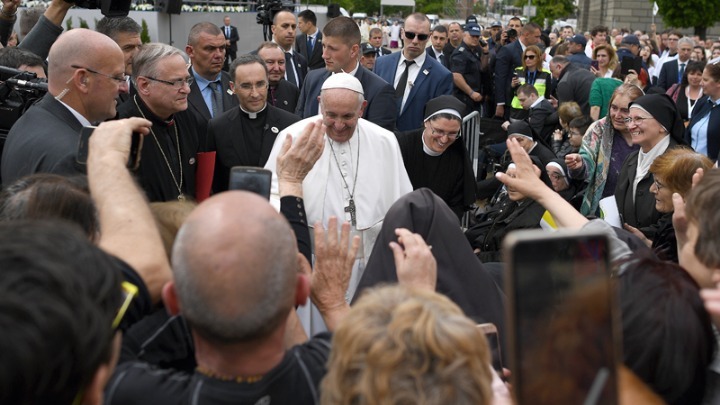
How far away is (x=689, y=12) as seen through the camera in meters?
36.2

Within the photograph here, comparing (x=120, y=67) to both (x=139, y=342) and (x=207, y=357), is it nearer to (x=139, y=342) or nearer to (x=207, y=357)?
(x=139, y=342)

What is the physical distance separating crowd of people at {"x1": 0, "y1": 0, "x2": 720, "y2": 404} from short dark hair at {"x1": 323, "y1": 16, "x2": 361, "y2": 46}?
1.33 m

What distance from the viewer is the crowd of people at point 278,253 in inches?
59.5

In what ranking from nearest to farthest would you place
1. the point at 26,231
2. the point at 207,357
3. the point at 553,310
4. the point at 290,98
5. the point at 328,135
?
the point at 553,310, the point at 26,231, the point at 207,357, the point at 328,135, the point at 290,98

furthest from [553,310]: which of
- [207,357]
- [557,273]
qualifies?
[207,357]

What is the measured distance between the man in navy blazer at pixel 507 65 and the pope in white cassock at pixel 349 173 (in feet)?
29.2

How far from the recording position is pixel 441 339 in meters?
1.53

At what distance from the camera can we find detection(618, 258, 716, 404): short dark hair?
1894 mm

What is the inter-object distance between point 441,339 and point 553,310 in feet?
0.93

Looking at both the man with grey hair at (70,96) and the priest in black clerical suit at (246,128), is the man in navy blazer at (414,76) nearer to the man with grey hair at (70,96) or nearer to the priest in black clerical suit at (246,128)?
the priest in black clerical suit at (246,128)

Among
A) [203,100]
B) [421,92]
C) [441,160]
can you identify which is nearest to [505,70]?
[421,92]

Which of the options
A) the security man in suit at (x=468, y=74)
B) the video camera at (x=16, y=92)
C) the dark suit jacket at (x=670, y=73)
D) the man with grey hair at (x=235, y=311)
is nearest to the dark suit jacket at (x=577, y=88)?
the security man in suit at (x=468, y=74)

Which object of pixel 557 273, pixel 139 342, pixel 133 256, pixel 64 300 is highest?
pixel 557 273

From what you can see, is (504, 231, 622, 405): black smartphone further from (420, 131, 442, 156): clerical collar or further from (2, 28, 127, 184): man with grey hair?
(420, 131, 442, 156): clerical collar
